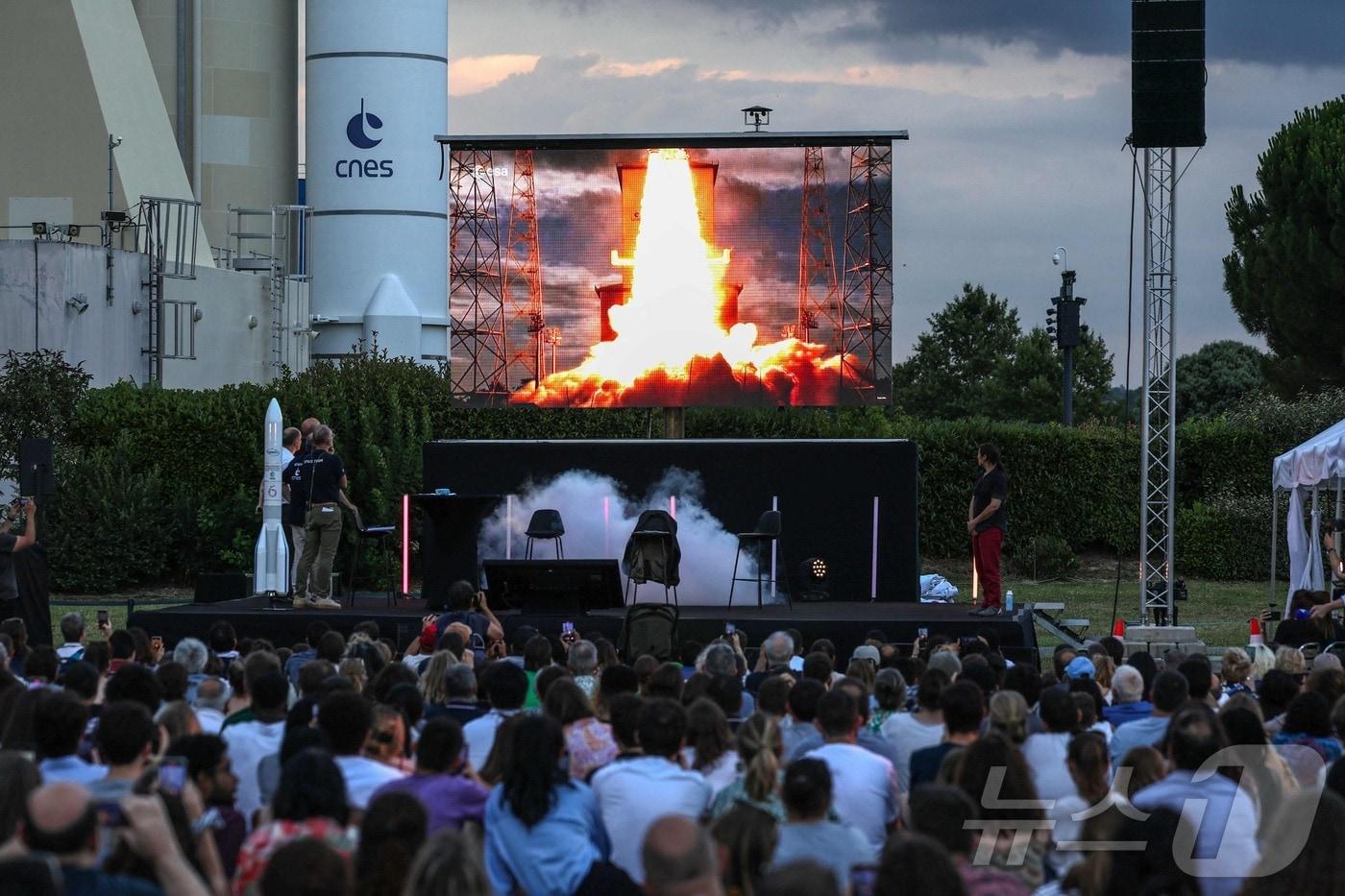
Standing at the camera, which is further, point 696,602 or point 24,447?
point 696,602

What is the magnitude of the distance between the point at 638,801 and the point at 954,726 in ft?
4.54

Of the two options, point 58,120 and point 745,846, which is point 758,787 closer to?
point 745,846

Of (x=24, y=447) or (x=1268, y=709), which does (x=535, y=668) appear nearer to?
(x=1268, y=709)

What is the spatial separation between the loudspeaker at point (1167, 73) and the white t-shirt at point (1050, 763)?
11.7 metres

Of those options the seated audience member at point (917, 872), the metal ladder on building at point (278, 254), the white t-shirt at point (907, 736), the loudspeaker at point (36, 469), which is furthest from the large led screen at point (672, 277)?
the metal ladder on building at point (278, 254)

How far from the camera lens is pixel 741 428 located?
28.2m

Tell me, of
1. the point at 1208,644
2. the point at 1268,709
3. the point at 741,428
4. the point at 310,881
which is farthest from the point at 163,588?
the point at 310,881

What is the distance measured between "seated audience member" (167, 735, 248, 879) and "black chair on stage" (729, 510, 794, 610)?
1126 centimetres

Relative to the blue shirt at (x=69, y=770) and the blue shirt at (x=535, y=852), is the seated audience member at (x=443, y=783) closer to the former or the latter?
the blue shirt at (x=535, y=852)

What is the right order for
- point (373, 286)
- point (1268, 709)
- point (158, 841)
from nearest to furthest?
1. point (158, 841)
2. point (1268, 709)
3. point (373, 286)

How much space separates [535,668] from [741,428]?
18.7 meters

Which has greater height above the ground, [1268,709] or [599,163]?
[599,163]

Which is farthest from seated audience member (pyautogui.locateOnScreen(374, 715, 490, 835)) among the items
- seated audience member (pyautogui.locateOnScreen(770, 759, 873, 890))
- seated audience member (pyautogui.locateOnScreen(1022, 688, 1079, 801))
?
seated audience member (pyautogui.locateOnScreen(1022, 688, 1079, 801))

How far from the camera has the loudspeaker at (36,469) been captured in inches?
657
